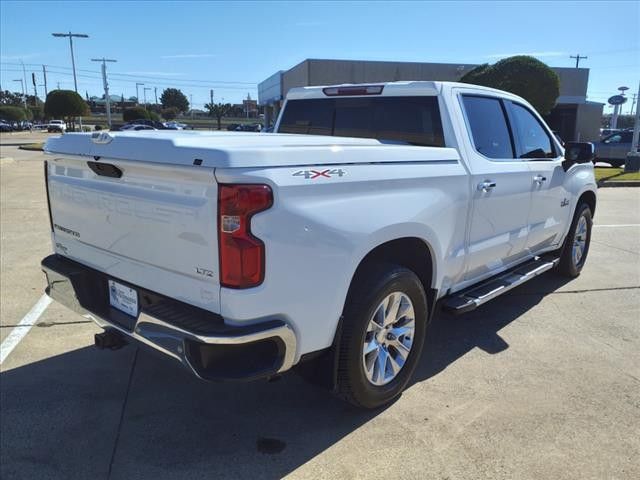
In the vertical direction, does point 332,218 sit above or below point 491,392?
above

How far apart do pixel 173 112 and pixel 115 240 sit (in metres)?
105

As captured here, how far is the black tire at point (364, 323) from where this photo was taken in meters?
2.90

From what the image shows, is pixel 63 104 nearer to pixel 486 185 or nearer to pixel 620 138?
pixel 620 138

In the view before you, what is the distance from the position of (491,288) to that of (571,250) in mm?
2237

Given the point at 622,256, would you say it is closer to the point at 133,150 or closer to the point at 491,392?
the point at 491,392

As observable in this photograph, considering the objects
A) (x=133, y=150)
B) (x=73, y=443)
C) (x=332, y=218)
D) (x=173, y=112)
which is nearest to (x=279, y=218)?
(x=332, y=218)

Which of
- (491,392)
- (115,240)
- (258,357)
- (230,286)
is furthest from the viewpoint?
(491,392)

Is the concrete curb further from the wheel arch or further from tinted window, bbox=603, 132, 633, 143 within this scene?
the wheel arch

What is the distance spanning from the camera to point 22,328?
14.7 ft

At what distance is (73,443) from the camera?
297 cm

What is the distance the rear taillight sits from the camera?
2311 mm

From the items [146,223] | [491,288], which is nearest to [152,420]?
[146,223]

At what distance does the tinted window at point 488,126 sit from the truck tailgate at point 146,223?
7.64 ft

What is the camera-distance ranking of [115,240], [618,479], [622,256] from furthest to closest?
[622,256] < [115,240] < [618,479]
